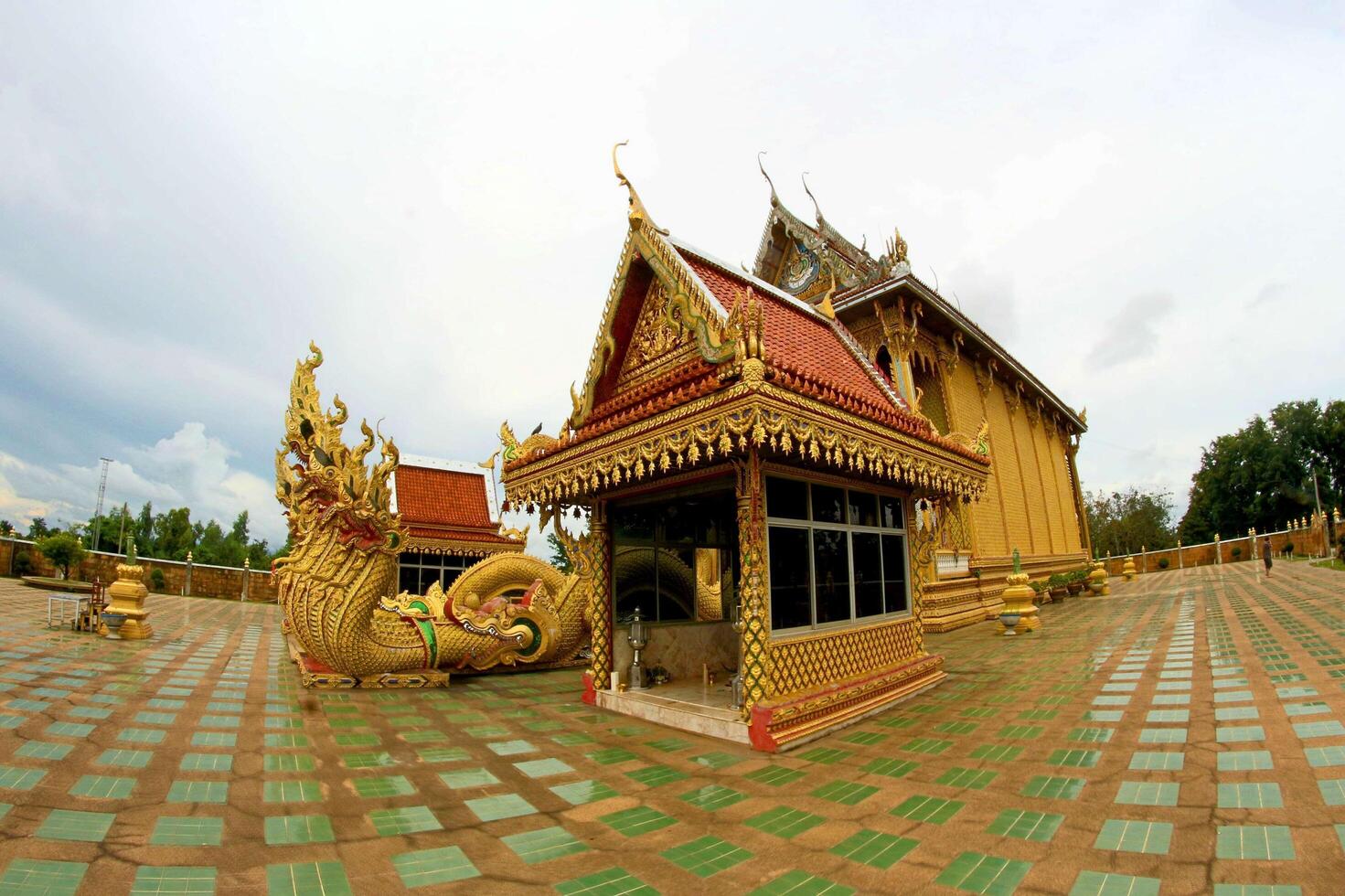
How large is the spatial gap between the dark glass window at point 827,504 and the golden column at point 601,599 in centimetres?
260

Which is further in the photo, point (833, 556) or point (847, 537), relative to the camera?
point (847, 537)

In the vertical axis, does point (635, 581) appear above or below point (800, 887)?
above

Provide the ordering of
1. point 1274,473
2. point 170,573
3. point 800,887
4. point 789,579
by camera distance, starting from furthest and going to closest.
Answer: point 1274,473 < point 170,573 < point 789,579 < point 800,887

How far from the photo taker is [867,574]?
7.00 metres

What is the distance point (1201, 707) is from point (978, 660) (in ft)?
14.0

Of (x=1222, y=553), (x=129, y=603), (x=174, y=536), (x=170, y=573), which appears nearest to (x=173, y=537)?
(x=174, y=536)

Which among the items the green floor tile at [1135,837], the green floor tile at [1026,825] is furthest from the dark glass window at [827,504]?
the green floor tile at [1135,837]

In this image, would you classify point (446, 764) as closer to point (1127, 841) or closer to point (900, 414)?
point (1127, 841)

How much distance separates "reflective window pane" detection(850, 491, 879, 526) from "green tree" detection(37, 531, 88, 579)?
25002 millimetres

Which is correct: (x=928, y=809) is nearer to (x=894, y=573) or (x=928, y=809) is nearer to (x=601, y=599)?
(x=894, y=573)

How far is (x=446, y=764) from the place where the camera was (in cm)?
448

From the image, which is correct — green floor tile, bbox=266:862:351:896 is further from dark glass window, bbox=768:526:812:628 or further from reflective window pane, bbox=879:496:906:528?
reflective window pane, bbox=879:496:906:528

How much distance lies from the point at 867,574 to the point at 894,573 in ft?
2.66

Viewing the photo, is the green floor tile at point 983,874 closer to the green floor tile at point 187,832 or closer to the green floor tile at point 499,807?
the green floor tile at point 499,807
